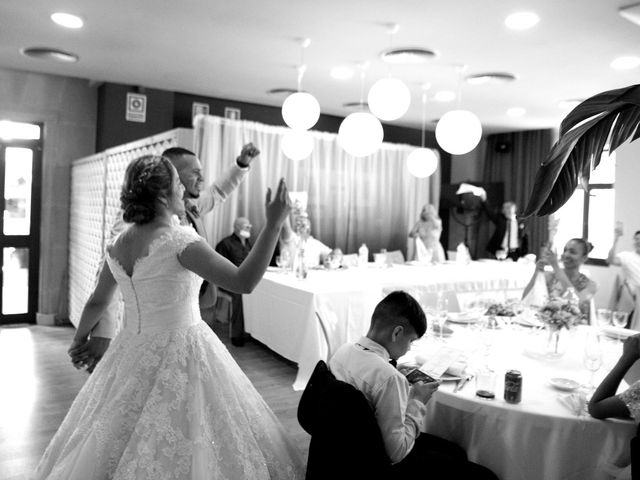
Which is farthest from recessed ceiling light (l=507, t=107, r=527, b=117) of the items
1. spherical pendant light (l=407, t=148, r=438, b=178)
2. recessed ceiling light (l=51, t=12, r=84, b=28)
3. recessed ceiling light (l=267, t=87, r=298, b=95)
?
recessed ceiling light (l=51, t=12, r=84, b=28)

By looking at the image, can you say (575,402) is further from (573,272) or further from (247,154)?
(573,272)

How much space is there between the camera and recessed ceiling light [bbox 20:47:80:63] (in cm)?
478

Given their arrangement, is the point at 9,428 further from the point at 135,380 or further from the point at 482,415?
the point at 482,415

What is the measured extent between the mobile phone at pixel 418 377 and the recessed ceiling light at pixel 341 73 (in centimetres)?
381

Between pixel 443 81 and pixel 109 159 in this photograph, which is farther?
pixel 443 81

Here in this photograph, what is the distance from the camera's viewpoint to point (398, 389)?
5.29 ft

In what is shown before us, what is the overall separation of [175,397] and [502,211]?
25.2ft

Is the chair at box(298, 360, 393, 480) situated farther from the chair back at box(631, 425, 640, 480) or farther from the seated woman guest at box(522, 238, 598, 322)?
the seated woman guest at box(522, 238, 598, 322)

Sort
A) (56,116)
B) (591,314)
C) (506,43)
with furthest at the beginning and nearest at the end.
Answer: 1. (56,116)
2. (506,43)
3. (591,314)

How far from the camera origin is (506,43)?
420 centimetres

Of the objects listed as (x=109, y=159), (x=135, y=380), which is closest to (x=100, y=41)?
(x=109, y=159)

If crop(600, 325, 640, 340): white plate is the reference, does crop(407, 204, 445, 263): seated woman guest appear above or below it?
above

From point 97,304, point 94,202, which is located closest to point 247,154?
point 97,304

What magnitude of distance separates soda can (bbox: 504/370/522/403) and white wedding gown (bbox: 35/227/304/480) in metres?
0.80
